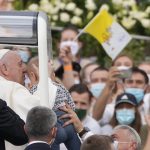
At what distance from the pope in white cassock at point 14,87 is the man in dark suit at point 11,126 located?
232mm

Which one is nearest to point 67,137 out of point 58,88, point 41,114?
point 58,88

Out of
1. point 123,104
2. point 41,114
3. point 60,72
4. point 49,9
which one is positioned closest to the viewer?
point 41,114

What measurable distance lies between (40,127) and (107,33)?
6732mm

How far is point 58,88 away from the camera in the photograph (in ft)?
28.1

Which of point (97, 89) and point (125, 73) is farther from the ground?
point (125, 73)

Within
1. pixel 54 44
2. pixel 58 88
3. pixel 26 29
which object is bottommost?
pixel 54 44

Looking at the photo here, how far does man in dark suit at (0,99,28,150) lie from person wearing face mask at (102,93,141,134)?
4.07 metres

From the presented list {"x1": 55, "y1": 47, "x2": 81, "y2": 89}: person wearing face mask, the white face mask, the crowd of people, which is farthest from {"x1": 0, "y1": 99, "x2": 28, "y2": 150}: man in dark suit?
the white face mask

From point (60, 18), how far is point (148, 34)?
1.66 metres

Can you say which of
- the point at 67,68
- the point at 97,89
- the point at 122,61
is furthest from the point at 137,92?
the point at 67,68

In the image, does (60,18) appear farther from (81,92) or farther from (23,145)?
(23,145)

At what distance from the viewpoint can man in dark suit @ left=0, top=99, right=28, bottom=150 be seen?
7.76m

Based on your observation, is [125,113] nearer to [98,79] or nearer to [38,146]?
[98,79]

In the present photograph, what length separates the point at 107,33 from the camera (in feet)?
46.5
